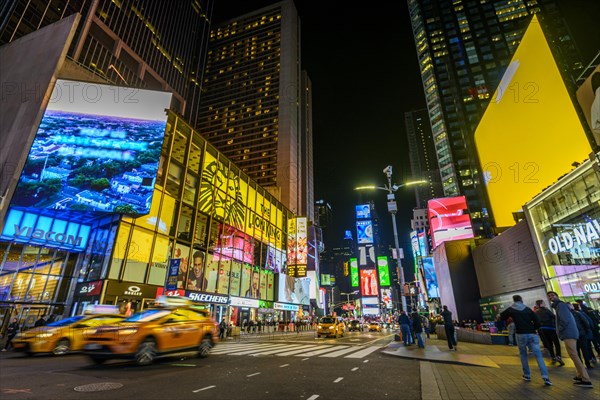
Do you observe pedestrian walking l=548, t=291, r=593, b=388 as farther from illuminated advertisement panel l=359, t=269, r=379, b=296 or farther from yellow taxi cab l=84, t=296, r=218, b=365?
illuminated advertisement panel l=359, t=269, r=379, b=296

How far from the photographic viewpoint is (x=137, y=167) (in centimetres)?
2408

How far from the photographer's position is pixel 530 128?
17203 mm

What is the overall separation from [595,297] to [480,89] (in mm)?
78258

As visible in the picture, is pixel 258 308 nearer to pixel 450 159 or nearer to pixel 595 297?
pixel 595 297

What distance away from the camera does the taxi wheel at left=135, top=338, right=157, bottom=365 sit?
27.0ft

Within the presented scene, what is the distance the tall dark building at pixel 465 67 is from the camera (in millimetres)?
81375

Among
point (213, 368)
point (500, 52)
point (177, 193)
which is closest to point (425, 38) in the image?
point (500, 52)

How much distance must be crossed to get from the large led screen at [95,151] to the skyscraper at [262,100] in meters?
53.8

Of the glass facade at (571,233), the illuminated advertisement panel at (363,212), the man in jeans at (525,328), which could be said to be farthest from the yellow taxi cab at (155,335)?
the illuminated advertisement panel at (363,212)

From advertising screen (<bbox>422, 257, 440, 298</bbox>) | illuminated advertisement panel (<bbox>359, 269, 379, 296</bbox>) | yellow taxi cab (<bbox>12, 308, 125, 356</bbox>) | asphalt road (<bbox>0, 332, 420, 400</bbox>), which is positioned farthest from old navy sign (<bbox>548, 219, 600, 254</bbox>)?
illuminated advertisement panel (<bbox>359, 269, 379, 296</bbox>)

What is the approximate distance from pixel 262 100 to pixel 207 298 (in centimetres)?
8393

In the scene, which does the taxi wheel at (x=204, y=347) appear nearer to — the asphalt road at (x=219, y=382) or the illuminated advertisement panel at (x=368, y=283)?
the asphalt road at (x=219, y=382)

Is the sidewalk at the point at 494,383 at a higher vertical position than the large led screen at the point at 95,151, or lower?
lower

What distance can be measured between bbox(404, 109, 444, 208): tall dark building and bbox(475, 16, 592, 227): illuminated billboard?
134280 millimetres
